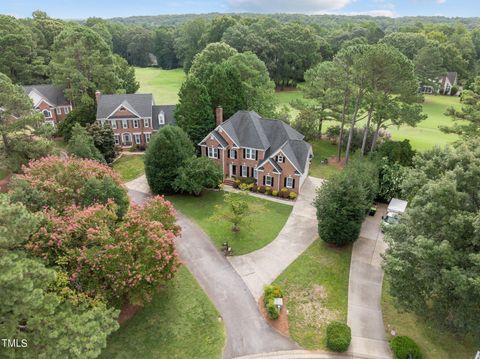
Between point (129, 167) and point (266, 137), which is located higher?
point (266, 137)

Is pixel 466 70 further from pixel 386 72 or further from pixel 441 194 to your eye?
pixel 441 194

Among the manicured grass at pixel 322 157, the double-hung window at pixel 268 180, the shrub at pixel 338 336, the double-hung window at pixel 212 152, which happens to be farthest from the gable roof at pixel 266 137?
the shrub at pixel 338 336

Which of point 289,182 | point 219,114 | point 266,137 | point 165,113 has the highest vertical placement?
point 219,114

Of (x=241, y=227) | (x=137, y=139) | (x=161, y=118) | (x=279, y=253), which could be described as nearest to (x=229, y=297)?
(x=279, y=253)

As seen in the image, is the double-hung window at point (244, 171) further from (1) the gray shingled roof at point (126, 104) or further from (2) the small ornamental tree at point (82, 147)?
(1) the gray shingled roof at point (126, 104)

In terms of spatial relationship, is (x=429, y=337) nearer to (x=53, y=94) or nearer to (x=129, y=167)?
(x=129, y=167)

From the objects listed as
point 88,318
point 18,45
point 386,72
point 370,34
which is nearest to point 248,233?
point 88,318

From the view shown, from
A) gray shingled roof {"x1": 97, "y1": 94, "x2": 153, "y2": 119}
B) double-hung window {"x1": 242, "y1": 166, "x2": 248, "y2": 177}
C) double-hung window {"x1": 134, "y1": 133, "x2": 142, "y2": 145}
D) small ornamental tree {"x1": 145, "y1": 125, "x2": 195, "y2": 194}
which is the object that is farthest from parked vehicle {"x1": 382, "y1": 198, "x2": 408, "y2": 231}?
double-hung window {"x1": 134, "y1": 133, "x2": 142, "y2": 145}
